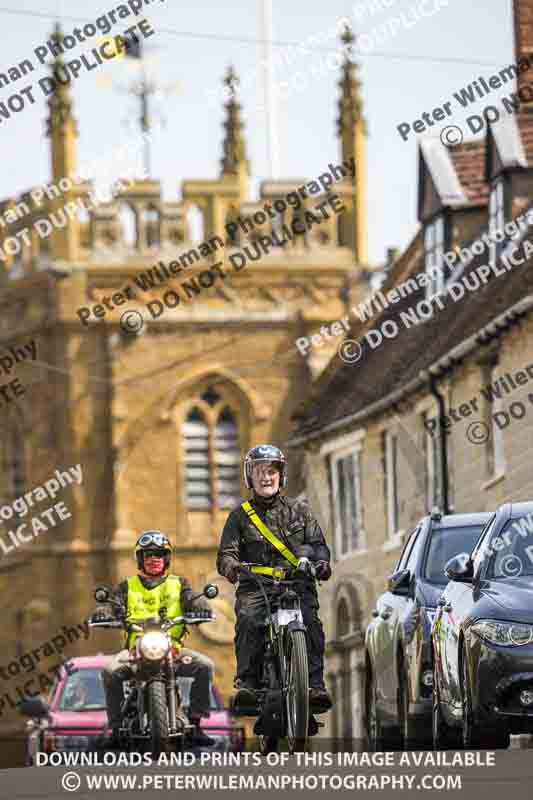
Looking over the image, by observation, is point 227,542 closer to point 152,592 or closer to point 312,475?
point 152,592

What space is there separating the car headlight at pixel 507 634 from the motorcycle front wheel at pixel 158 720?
3.15 meters

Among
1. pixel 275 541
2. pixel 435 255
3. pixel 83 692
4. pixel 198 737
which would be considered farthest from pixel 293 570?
pixel 435 255

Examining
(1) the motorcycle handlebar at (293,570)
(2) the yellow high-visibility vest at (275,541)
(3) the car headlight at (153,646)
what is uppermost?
(2) the yellow high-visibility vest at (275,541)

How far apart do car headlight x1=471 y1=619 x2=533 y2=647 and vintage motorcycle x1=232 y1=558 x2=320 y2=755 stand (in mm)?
1103

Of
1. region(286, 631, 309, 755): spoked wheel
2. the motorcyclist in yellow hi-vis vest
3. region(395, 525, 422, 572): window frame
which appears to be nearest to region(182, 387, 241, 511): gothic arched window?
region(395, 525, 422, 572): window frame

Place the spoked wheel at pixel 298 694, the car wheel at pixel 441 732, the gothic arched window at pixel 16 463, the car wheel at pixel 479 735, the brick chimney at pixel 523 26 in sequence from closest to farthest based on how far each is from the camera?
the car wheel at pixel 479 735, the spoked wheel at pixel 298 694, the car wheel at pixel 441 732, the brick chimney at pixel 523 26, the gothic arched window at pixel 16 463

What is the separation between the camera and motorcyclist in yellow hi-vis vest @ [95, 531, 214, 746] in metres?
19.2

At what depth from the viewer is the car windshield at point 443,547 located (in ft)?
65.9

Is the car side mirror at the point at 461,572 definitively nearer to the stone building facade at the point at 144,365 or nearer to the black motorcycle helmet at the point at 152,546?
the black motorcycle helmet at the point at 152,546

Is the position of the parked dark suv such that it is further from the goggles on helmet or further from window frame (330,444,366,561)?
window frame (330,444,366,561)

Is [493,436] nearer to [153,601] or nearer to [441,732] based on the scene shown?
[153,601]

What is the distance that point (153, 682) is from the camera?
18703 mm

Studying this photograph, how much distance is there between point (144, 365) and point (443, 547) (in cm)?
4797

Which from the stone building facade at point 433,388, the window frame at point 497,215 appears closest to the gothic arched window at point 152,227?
the stone building facade at point 433,388
